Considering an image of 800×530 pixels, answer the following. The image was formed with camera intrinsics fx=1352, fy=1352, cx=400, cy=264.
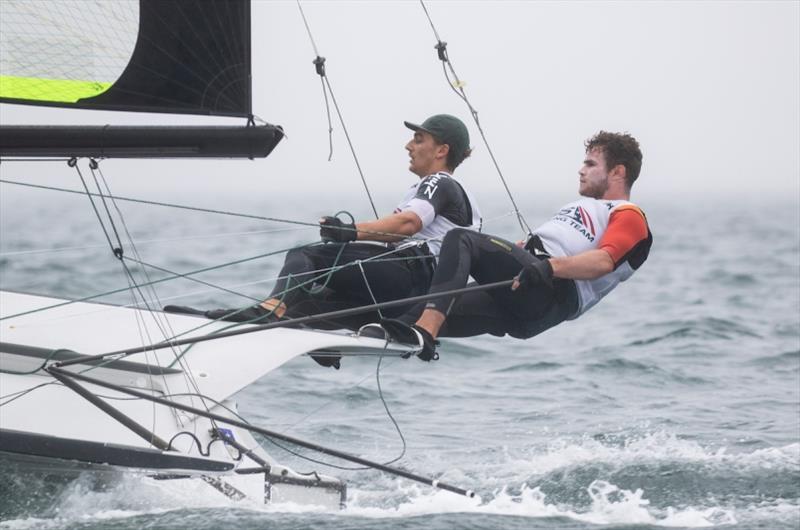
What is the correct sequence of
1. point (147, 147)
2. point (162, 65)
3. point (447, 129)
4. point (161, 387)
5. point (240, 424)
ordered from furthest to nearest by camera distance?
point (447, 129) → point (161, 387) → point (162, 65) → point (147, 147) → point (240, 424)

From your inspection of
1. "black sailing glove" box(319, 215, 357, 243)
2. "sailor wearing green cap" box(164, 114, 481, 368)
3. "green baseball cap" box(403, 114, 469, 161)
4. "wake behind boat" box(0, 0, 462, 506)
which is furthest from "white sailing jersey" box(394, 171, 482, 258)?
"wake behind boat" box(0, 0, 462, 506)

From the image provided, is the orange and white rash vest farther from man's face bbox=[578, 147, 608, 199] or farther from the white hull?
the white hull

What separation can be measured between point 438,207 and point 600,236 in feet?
1.87

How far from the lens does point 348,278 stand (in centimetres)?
476

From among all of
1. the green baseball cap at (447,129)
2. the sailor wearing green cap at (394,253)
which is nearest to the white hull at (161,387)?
the sailor wearing green cap at (394,253)

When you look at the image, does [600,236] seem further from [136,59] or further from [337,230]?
[136,59]

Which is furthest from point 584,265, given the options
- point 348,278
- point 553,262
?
point 348,278

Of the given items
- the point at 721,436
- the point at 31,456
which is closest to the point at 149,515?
the point at 31,456

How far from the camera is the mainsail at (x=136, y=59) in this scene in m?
4.52

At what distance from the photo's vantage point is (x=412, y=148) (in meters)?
4.94

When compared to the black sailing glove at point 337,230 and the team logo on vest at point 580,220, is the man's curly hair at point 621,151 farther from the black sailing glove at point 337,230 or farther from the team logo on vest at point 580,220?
the black sailing glove at point 337,230

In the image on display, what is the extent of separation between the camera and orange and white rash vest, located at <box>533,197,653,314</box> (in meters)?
4.48

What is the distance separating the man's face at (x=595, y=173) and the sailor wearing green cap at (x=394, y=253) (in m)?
0.41

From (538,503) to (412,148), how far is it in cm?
135
